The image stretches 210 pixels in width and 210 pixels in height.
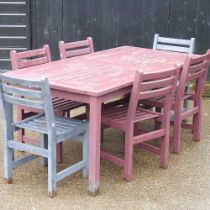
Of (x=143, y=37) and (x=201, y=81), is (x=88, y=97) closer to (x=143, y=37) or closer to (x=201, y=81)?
(x=201, y=81)

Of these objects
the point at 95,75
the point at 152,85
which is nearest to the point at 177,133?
the point at 152,85

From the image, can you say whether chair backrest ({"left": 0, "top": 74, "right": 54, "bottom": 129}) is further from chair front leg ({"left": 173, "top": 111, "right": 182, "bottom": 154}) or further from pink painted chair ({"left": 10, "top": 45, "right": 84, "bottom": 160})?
chair front leg ({"left": 173, "top": 111, "right": 182, "bottom": 154})

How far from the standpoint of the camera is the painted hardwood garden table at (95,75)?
13.1ft

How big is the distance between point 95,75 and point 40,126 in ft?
2.22

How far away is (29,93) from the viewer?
390 centimetres

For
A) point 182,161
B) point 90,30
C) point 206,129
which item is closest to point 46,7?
point 90,30

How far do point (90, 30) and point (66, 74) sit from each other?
3028 millimetres

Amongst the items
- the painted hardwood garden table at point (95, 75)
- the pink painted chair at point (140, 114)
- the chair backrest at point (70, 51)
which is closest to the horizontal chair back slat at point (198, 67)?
the painted hardwood garden table at point (95, 75)

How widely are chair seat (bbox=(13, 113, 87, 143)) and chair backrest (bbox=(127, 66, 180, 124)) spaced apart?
0.42 m

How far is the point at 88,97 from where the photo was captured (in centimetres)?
396

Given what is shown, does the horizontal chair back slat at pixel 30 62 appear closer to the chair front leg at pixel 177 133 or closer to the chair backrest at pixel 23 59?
the chair backrest at pixel 23 59

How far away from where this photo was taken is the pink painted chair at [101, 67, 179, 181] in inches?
165

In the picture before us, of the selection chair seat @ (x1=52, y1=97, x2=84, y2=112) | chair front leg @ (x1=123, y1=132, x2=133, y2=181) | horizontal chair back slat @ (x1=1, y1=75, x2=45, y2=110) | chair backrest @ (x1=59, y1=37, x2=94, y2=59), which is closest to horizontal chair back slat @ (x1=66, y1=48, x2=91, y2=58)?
chair backrest @ (x1=59, y1=37, x2=94, y2=59)

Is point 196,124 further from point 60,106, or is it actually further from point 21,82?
point 21,82
